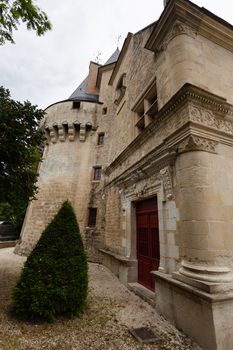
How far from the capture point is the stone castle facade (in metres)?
2.87

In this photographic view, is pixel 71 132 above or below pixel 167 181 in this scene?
above

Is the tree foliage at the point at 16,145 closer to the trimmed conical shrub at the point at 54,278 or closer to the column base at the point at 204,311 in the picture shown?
the trimmed conical shrub at the point at 54,278

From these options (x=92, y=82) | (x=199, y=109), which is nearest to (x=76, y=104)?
(x=92, y=82)

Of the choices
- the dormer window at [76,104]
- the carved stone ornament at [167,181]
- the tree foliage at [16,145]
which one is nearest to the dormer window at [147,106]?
the carved stone ornament at [167,181]

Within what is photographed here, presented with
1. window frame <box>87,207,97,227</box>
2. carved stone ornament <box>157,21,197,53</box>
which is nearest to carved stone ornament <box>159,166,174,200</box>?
carved stone ornament <box>157,21,197,53</box>

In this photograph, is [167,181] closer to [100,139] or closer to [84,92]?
[100,139]

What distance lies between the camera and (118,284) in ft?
17.9

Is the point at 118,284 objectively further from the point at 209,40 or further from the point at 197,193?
the point at 209,40

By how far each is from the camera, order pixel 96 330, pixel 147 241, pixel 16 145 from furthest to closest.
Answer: pixel 147 241 < pixel 16 145 < pixel 96 330

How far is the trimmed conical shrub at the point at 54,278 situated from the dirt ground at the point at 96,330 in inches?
7.9

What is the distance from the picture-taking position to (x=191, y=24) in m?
4.41

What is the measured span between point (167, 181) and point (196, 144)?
0.98 m

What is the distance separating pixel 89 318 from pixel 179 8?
6870 millimetres

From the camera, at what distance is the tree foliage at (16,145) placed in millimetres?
4723
